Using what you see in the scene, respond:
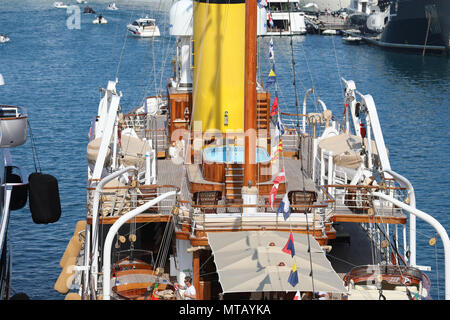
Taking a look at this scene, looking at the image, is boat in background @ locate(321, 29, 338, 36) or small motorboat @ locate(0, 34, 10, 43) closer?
small motorboat @ locate(0, 34, 10, 43)

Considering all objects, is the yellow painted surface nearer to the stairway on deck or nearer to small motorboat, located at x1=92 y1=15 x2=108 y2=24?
the stairway on deck

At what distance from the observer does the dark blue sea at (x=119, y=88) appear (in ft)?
116

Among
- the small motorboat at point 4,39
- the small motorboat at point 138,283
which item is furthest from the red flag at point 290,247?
the small motorboat at point 4,39

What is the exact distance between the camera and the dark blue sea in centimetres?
3547

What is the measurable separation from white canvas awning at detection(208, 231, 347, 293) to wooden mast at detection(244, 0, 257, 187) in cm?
253

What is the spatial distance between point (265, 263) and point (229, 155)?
21.2ft

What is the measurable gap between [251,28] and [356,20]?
120002mm

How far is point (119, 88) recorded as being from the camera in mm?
72500

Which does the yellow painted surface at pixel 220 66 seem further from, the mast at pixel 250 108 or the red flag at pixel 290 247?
the red flag at pixel 290 247

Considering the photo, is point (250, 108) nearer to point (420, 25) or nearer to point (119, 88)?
point (119, 88)

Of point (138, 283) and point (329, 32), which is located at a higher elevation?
point (329, 32)

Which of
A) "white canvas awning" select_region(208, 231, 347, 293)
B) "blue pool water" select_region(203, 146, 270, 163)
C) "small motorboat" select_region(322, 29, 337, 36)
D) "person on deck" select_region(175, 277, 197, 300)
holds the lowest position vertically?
"person on deck" select_region(175, 277, 197, 300)

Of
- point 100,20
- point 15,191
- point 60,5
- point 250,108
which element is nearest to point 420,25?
point 100,20

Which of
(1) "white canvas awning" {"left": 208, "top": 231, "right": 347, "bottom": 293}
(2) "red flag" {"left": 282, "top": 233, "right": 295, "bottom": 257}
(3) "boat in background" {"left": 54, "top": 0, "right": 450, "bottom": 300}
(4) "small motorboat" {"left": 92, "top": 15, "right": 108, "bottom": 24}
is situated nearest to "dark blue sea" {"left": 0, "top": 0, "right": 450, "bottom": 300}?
(4) "small motorboat" {"left": 92, "top": 15, "right": 108, "bottom": 24}
